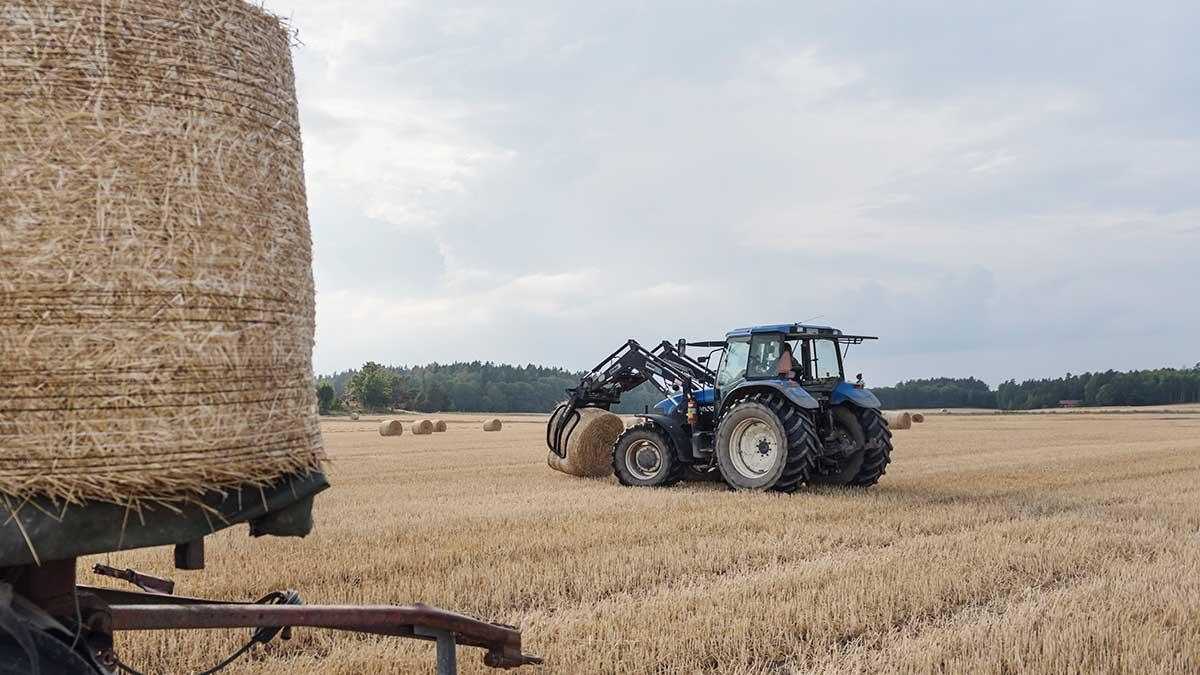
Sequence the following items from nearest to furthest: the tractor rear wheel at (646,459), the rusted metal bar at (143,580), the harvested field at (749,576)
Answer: the rusted metal bar at (143,580), the harvested field at (749,576), the tractor rear wheel at (646,459)

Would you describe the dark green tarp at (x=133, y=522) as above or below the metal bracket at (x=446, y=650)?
above

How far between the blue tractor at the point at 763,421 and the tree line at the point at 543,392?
45.0 m

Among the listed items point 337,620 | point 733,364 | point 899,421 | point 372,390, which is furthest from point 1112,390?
point 337,620

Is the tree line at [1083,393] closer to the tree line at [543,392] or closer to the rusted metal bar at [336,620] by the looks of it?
the tree line at [543,392]

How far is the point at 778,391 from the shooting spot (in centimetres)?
1065

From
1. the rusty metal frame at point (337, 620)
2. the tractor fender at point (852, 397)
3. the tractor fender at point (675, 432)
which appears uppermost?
the tractor fender at point (852, 397)

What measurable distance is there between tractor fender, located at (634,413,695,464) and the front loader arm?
1.50 ft

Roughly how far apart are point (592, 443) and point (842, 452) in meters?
3.63

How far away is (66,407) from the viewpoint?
234 cm

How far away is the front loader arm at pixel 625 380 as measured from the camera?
40.1 feet

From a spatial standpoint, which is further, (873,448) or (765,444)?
(873,448)

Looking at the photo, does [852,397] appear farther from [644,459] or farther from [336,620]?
[336,620]

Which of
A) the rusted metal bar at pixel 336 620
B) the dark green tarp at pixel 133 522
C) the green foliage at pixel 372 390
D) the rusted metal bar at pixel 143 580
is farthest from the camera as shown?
the green foliage at pixel 372 390

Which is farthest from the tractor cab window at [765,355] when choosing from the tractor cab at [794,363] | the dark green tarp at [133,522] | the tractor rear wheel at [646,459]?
the dark green tarp at [133,522]
